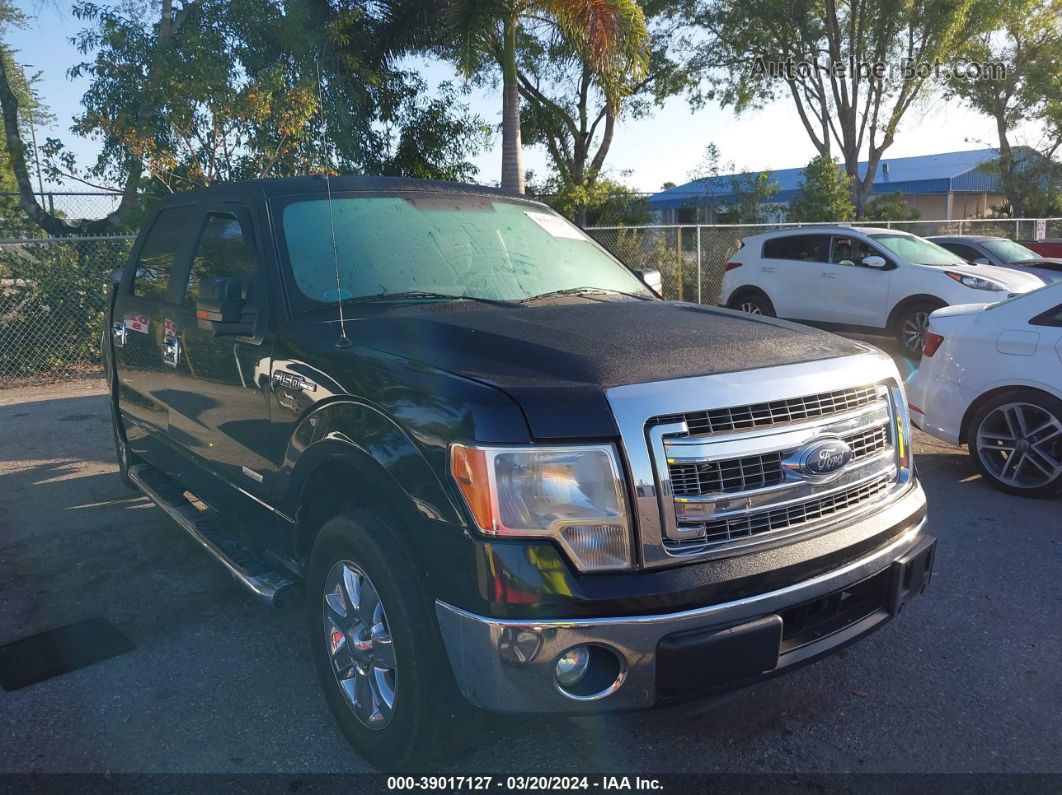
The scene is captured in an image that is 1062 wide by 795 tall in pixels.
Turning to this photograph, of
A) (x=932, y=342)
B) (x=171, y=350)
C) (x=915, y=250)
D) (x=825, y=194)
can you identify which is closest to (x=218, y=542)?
(x=171, y=350)

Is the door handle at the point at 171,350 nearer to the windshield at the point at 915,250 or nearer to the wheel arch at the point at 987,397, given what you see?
the wheel arch at the point at 987,397

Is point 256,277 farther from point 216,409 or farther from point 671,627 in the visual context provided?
point 671,627

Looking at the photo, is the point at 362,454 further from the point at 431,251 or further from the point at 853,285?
the point at 853,285

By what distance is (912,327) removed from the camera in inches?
441

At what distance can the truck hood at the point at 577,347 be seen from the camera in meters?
2.38

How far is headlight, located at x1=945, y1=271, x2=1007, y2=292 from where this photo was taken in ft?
35.1

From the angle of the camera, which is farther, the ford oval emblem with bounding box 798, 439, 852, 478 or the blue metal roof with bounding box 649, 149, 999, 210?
the blue metal roof with bounding box 649, 149, 999, 210

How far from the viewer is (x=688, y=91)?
2655 centimetres

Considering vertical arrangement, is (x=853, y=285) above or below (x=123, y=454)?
above

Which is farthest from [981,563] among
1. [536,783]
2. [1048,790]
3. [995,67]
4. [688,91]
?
[995,67]

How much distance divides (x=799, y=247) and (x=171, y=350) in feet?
33.6

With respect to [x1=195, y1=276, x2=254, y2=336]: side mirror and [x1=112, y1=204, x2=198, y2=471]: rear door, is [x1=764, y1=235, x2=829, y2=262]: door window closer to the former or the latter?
[x1=112, y1=204, x2=198, y2=471]: rear door

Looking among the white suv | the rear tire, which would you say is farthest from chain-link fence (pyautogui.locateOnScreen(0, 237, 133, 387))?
the rear tire

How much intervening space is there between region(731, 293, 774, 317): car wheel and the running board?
1001 cm
